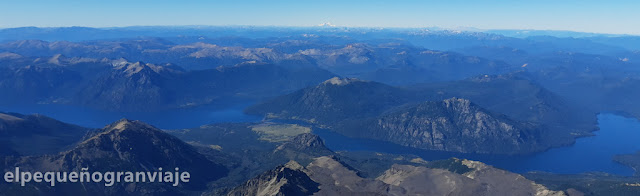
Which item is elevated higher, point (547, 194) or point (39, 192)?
point (547, 194)

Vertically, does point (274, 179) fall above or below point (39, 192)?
above

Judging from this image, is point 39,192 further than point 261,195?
Yes

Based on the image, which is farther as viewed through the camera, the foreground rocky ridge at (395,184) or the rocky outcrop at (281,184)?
the foreground rocky ridge at (395,184)

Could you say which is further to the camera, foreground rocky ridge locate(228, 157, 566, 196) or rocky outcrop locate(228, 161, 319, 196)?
foreground rocky ridge locate(228, 157, 566, 196)

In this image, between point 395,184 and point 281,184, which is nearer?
point 281,184

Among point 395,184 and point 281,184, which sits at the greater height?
point 281,184

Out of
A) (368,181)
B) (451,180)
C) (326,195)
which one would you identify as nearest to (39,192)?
(326,195)

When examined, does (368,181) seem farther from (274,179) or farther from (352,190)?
(274,179)

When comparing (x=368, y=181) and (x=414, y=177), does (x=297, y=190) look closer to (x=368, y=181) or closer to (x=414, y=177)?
(x=368, y=181)

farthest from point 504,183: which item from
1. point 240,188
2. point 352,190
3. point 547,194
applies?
point 240,188
